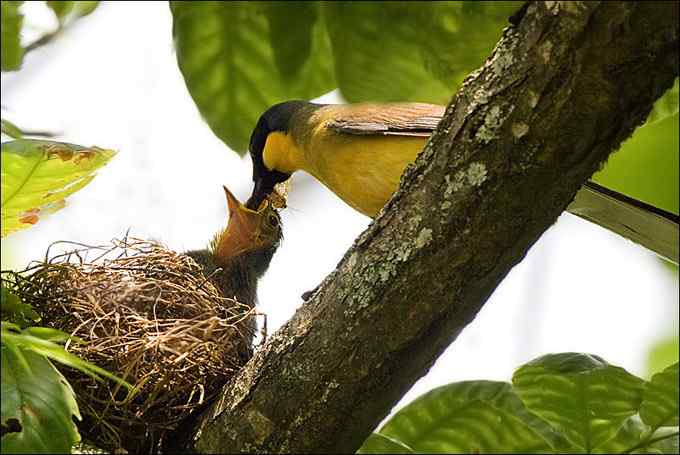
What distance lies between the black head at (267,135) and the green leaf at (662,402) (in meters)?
3.23

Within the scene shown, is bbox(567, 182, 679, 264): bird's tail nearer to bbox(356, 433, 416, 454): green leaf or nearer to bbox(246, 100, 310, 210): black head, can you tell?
bbox(356, 433, 416, 454): green leaf

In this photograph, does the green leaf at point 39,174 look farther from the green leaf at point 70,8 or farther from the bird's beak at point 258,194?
the bird's beak at point 258,194

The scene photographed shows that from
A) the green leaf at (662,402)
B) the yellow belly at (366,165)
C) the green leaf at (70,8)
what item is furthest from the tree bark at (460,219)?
the yellow belly at (366,165)

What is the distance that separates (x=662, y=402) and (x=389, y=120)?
7.80ft

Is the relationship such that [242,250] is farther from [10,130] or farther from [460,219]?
[460,219]

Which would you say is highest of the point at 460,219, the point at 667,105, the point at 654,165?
the point at 654,165

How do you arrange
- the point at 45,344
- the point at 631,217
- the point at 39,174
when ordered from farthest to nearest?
the point at 631,217
the point at 39,174
the point at 45,344

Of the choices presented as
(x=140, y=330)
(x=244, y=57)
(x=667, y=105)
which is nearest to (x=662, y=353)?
(x=140, y=330)

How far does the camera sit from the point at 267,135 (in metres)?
5.50

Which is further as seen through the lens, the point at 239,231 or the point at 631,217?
the point at 239,231

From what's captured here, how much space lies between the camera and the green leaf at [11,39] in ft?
8.95

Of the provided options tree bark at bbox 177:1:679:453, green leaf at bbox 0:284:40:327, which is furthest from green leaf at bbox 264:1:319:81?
green leaf at bbox 0:284:40:327

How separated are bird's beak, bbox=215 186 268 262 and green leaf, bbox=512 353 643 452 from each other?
9.77 ft

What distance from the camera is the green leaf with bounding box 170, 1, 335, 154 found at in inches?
86.8
